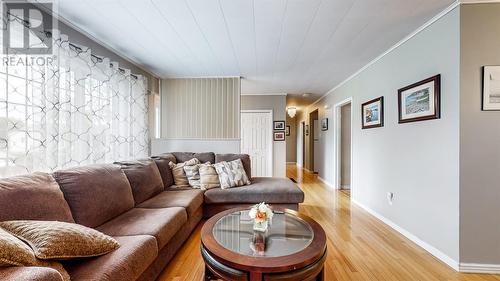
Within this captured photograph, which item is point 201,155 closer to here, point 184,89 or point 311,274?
point 184,89

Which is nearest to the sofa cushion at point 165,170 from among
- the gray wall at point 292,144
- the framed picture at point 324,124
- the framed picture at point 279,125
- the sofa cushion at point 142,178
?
the sofa cushion at point 142,178

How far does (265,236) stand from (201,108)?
2.98 metres

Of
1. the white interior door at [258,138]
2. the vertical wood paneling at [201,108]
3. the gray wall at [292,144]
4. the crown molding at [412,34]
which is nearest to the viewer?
the crown molding at [412,34]

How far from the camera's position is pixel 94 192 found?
1.75m

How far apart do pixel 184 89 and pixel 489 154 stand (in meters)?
4.13

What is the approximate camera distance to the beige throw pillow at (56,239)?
1049mm

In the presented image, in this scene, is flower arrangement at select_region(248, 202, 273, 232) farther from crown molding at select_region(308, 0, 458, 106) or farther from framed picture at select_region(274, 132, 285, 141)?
framed picture at select_region(274, 132, 285, 141)

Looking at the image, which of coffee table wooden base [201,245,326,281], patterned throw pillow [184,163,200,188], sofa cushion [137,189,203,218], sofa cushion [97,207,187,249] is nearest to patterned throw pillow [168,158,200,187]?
patterned throw pillow [184,163,200,188]

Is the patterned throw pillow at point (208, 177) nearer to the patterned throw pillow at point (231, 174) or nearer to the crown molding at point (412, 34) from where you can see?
the patterned throw pillow at point (231, 174)

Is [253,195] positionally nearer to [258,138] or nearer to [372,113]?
[372,113]

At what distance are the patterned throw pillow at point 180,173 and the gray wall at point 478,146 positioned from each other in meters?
3.09

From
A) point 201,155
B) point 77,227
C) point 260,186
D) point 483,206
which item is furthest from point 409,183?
point 77,227

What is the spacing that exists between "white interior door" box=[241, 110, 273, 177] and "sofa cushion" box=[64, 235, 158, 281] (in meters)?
4.09

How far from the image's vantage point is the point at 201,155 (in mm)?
3516
